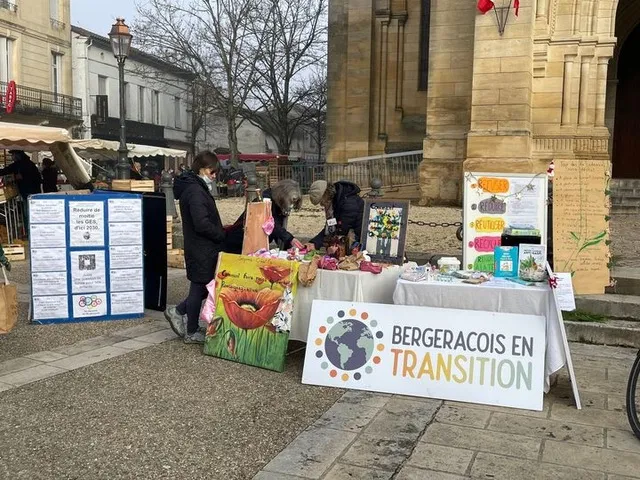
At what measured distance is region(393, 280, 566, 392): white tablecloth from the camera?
15.0 ft

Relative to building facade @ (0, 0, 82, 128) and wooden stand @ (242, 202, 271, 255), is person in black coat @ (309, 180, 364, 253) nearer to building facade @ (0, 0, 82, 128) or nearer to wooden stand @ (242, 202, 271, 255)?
wooden stand @ (242, 202, 271, 255)

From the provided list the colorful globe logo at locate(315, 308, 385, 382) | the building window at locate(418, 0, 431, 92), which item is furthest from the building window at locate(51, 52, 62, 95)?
the colorful globe logo at locate(315, 308, 385, 382)

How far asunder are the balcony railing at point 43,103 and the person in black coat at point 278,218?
2853 centimetres

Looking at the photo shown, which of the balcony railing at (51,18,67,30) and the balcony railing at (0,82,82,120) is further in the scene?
the balcony railing at (51,18,67,30)

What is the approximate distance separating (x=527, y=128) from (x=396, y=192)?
15.2 ft

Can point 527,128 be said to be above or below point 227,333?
above

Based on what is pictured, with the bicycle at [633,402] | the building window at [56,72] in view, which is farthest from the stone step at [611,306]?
the building window at [56,72]

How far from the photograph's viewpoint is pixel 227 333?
5.61 m

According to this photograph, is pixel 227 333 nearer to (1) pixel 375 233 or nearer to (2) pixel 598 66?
(1) pixel 375 233

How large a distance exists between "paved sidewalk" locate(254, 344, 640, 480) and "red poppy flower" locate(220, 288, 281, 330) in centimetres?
104

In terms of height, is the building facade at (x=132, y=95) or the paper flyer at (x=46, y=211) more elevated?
the building facade at (x=132, y=95)

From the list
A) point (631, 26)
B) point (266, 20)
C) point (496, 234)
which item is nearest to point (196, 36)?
point (266, 20)

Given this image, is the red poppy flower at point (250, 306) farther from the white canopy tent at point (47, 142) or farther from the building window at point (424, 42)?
the building window at point (424, 42)

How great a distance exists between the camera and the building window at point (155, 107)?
47.2 m
